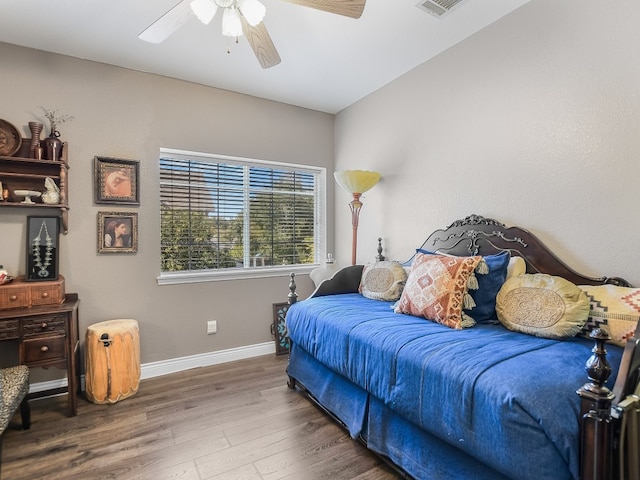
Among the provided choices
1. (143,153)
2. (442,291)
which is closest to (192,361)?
(143,153)

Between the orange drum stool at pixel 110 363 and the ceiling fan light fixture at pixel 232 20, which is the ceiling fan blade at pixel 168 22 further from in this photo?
the orange drum stool at pixel 110 363

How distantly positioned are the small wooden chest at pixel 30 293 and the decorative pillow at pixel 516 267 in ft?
9.90

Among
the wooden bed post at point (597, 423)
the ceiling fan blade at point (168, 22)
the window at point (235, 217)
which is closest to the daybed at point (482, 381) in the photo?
the wooden bed post at point (597, 423)

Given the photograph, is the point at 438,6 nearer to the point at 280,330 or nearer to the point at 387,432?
the point at 387,432

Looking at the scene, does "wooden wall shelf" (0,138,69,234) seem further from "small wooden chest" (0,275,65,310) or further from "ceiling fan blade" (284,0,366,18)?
"ceiling fan blade" (284,0,366,18)

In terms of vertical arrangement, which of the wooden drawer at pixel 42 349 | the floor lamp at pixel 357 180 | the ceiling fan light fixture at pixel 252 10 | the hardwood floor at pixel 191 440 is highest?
the ceiling fan light fixture at pixel 252 10

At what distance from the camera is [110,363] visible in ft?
8.17

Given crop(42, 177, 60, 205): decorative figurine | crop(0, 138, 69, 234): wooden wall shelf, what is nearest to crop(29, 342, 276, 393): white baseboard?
crop(0, 138, 69, 234): wooden wall shelf

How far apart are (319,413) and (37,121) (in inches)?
117

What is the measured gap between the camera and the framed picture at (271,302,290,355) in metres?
3.50

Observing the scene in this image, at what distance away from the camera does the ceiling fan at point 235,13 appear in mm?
1619

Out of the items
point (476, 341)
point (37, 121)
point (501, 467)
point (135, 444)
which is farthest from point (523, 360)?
point (37, 121)

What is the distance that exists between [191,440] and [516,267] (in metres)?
2.21

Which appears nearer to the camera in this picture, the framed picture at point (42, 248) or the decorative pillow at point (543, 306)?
the decorative pillow at point (543, 306)
